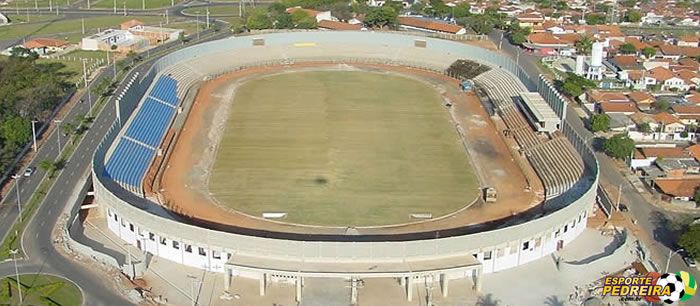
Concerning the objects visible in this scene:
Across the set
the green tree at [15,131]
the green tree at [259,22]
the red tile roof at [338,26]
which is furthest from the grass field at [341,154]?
the red tile roof at [338,26]

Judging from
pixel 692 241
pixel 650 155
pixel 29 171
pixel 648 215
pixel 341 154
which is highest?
pixel 650 155

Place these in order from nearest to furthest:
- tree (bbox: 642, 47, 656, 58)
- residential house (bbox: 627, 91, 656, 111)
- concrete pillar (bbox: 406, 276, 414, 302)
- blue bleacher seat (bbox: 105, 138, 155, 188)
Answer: concrete pillar (bbox: 406, 276, 414, 302)
blue bleacher seat (bbox: 105, 138, 155, 188)
residential house (bbox: 627, 91, 656, 111)
tree (bbox: 642, 47, 656, 58)

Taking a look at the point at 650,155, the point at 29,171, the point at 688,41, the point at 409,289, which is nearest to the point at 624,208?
the point at 650,155

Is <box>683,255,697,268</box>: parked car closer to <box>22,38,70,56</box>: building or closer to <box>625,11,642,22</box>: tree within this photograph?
<box>22,38,70,56</box>: building

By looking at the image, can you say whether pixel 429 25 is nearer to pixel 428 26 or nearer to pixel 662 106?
pixel 428 26

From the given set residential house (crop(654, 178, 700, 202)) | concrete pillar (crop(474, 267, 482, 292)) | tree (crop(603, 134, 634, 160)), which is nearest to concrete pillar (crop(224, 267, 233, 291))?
concrete pillar (crop(474, 267, 482, 292))
